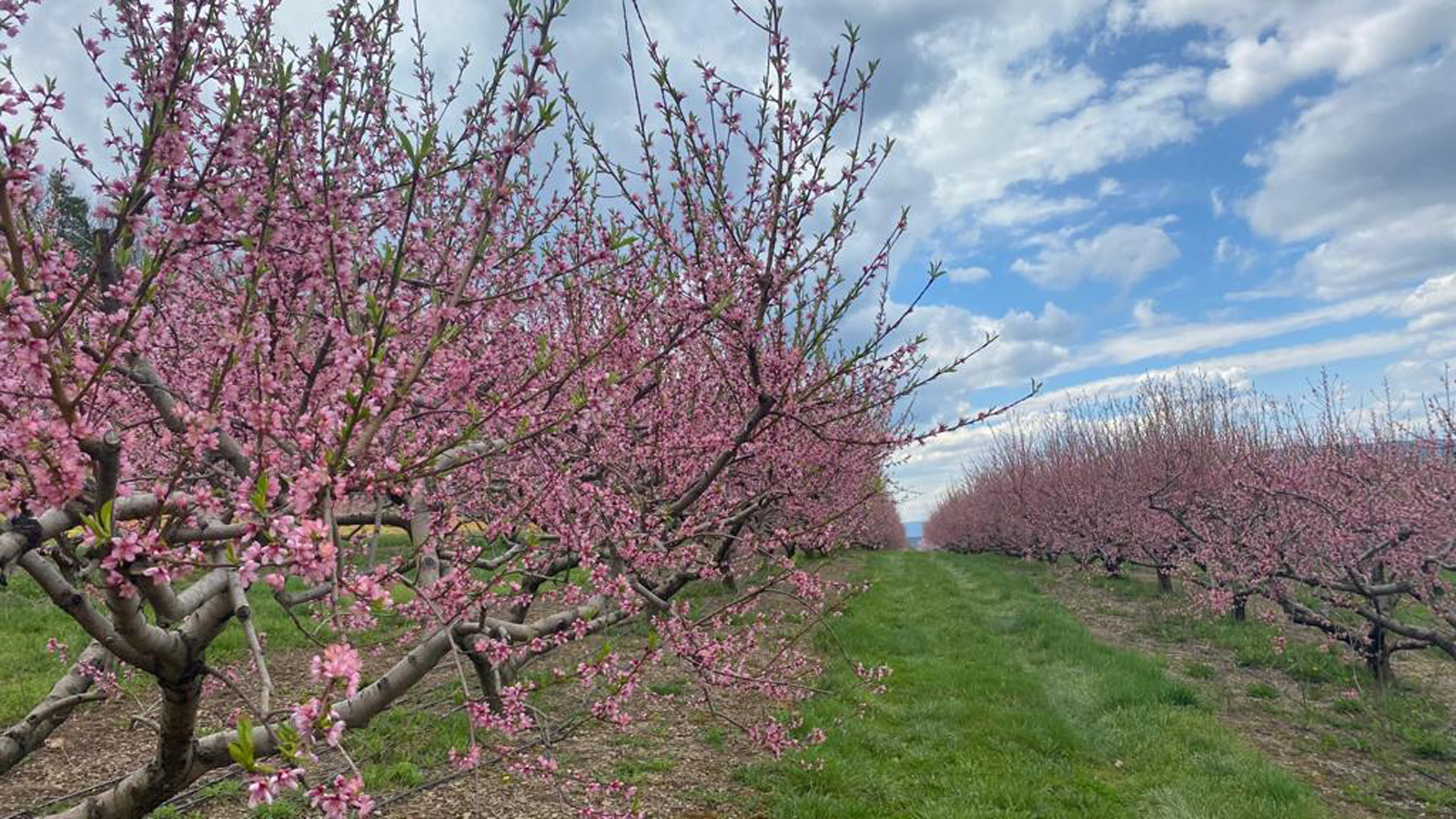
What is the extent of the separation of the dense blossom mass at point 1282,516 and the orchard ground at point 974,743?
1.15 metres

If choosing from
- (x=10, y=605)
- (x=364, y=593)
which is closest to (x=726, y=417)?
(x=364, y=593)

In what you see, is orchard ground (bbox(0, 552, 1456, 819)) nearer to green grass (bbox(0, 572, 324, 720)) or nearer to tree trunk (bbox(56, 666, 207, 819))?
green grass (bbox(0, 572, 324, 720))

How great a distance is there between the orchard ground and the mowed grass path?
0.03 meters

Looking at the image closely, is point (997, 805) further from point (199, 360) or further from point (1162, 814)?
point (199, 360)

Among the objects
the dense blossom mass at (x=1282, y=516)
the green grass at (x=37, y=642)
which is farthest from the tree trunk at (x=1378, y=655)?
the green grass at (x=37, y=642)

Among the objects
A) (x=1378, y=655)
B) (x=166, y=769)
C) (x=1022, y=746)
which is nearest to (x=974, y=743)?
(x=1022, y=746)

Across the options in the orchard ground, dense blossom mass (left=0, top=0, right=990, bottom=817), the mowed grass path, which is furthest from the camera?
the mowed grass path

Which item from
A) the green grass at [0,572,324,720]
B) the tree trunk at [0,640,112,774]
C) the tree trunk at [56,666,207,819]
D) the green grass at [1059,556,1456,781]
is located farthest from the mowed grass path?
the green grass at [0,572,324,720]

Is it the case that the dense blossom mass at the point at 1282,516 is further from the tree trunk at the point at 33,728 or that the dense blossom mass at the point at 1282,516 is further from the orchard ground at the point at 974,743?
the tree trunk at the point at 33,728

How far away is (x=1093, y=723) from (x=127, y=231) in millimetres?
10642

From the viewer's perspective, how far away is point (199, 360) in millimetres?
4570

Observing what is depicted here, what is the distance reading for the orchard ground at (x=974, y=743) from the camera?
22.2 ft

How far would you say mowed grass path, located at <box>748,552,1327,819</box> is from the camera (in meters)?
6.96

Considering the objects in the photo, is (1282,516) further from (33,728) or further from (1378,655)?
(33,728)
